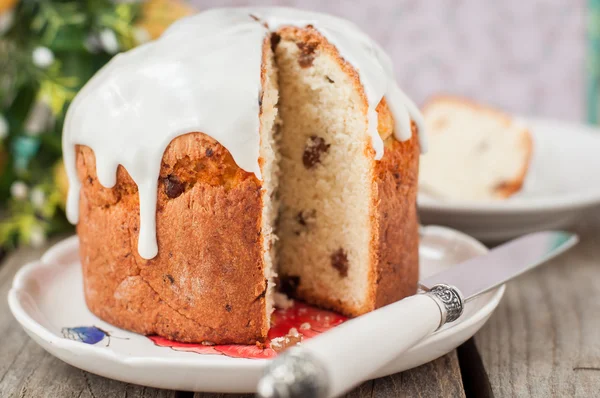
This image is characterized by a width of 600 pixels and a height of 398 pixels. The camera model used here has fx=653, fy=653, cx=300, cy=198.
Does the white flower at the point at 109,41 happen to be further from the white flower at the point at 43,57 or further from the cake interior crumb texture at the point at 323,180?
the cake interior crumb texture at the point at 323,180

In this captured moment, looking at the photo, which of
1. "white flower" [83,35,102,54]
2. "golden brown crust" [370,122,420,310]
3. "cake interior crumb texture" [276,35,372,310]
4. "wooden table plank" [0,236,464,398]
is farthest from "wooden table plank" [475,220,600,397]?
"white flower" [83,35,102,54]

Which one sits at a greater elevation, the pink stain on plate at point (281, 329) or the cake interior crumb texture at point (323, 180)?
the cake interior crumb texture at point (323, 180)

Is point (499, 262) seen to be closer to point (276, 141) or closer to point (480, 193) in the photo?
point (276, 141)

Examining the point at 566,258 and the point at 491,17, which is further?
the point at 491,17

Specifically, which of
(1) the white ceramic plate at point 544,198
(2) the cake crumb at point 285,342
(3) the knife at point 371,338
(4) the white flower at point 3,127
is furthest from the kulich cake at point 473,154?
(4) the white flower at point 3,127

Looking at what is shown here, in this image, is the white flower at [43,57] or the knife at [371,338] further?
the white flower at [43,57]

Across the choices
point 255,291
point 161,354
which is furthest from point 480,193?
→ point 161,354
